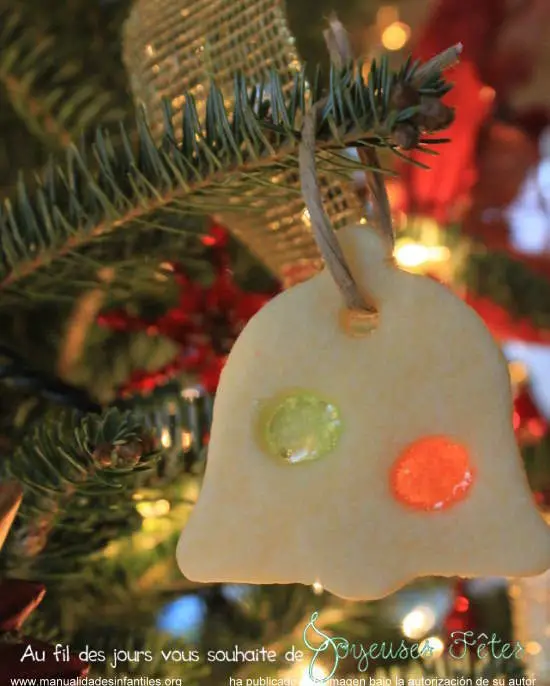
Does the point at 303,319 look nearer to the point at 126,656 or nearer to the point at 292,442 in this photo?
the point at 292,442

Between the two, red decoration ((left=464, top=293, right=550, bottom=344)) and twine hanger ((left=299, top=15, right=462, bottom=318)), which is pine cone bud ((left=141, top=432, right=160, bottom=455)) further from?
red decoration ((left=464, top=293, right=550, bottom=344))

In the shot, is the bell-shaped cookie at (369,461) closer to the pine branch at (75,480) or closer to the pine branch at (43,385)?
the pine branch at (75,480)

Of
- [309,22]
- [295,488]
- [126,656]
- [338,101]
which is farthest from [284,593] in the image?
[309,22]

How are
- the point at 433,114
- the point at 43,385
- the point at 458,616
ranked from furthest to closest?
the point at 458,616 → the point at 43,385 → the point at 433,114

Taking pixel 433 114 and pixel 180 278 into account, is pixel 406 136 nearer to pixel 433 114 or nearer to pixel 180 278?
pixel 433 114

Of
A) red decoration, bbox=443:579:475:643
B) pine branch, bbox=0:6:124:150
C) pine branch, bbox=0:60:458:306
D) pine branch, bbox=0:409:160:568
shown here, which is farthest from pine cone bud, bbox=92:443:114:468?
red decoration, bbox=443:579:475:643

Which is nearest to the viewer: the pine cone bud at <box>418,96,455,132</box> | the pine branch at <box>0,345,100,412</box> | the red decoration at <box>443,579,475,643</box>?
the pine cone bud at <box>418,96,455,132</box>

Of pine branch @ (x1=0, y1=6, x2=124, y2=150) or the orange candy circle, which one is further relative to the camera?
pine branch @ (x1=0, y1=6, x2=124, y2=150)

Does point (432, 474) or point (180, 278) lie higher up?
point (180, 278)

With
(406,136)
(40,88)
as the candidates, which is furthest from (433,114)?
(40,88)
